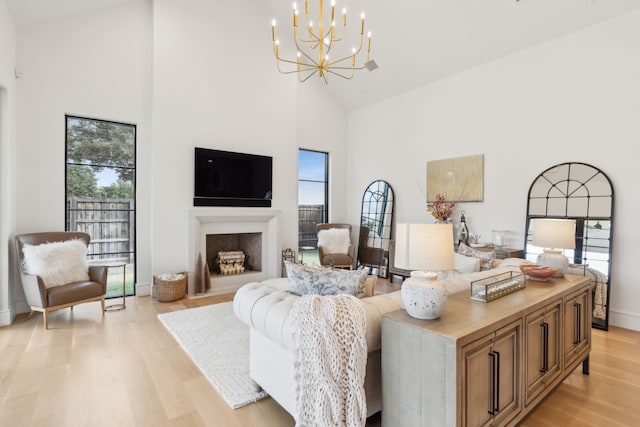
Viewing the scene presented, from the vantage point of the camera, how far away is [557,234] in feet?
9.78

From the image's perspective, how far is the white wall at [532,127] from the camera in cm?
379

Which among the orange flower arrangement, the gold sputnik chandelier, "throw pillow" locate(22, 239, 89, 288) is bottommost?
"throw pillow" locate(22, 239, 89, 288)

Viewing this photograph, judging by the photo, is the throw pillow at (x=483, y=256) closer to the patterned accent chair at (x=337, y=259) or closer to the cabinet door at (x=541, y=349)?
the cabinet door at (x=541, y=349)

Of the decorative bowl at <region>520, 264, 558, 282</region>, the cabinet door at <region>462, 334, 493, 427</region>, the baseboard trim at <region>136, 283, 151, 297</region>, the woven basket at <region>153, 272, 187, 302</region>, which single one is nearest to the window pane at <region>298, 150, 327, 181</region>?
the woven basket at <region>153, 272, 187, 302</region>

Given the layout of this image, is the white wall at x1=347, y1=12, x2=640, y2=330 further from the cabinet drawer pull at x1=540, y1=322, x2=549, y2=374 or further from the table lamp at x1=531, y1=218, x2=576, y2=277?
the cabinet drawer pull at x1=540, y1=322, x2=549, y2=374

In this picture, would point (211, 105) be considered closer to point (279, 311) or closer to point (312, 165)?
point (312, 165)

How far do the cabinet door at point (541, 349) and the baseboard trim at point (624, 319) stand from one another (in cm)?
246

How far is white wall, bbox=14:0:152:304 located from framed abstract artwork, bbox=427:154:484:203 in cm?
467

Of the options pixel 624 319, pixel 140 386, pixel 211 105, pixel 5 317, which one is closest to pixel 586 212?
pixel 624 319

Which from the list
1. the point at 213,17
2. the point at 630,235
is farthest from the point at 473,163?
the point at 213,17

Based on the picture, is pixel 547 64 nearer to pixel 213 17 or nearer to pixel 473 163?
pixel 473 163

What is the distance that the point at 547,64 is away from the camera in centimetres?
439

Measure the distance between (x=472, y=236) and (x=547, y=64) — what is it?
2571 millimetres

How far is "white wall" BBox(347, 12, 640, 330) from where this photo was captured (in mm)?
3793
